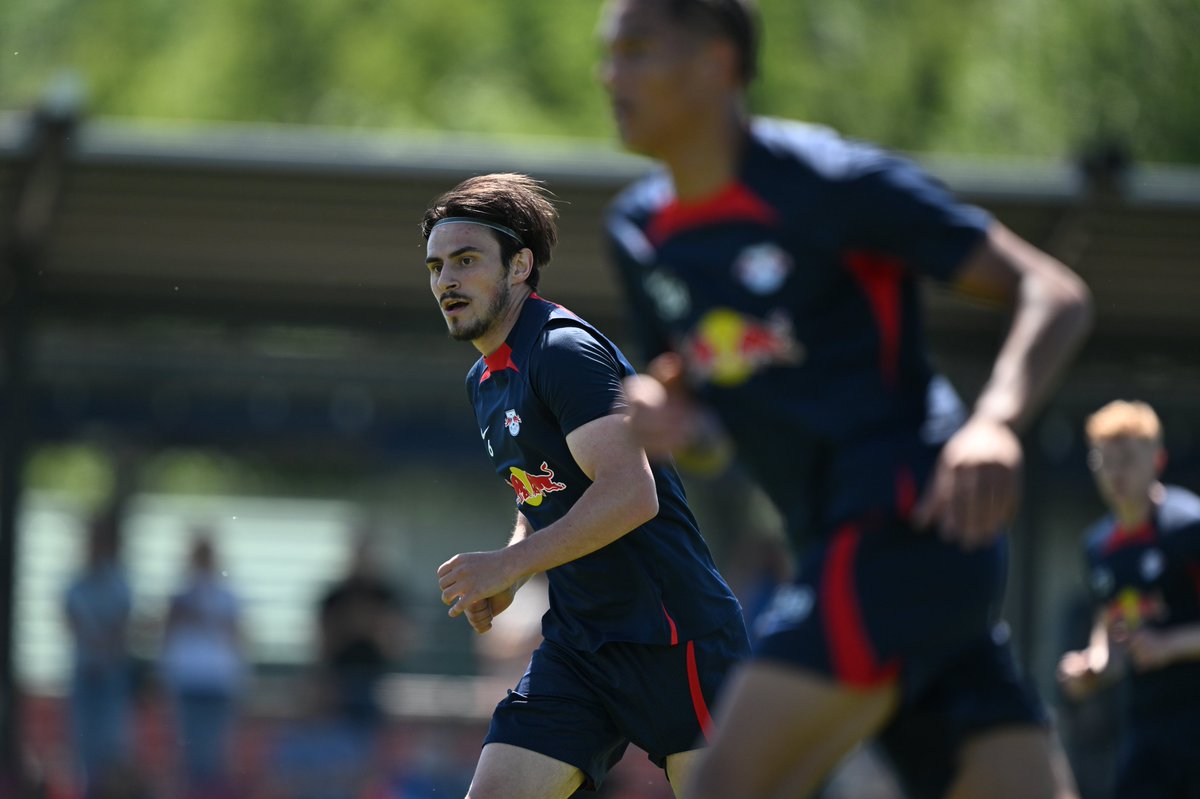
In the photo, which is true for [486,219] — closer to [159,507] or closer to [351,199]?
[351,199]

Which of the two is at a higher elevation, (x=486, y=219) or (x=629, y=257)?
(x=629, y=257)

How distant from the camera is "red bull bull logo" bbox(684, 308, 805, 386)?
3438 mm

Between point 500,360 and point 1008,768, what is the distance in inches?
77.6

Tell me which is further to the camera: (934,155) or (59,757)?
(934,155)

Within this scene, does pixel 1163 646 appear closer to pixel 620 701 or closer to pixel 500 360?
pixel 620 701

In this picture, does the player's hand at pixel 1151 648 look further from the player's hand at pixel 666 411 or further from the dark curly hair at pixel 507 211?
the player's hand at pixel 666 411

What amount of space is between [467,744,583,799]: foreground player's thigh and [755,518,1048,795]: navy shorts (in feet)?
5.08

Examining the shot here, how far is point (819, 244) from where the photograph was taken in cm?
338

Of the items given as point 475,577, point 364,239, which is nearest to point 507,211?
point 475,577

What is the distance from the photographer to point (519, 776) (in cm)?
479

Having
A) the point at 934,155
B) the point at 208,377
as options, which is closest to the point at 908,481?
the point at 208,377

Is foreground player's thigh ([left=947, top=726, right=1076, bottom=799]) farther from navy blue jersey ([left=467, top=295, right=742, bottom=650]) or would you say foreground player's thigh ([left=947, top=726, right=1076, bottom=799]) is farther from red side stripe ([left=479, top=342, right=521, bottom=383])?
red side stripe ([left=479, top=342, right=521, bottom=383])

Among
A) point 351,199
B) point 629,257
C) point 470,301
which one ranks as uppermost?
point 629,257

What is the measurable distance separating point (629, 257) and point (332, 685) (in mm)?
9133
